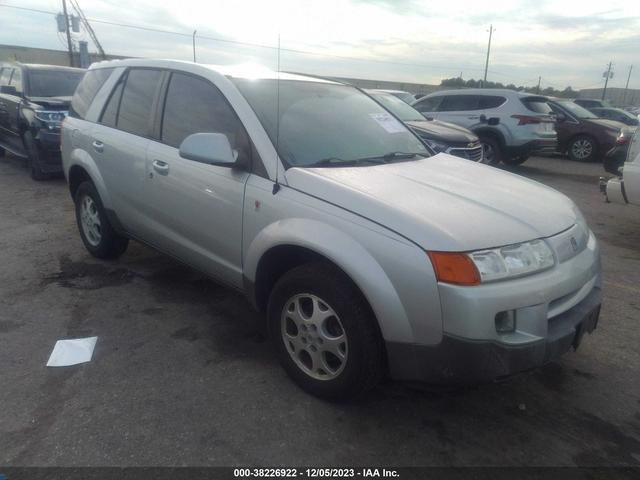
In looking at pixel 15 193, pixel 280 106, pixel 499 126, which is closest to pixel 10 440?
pixel 280 106

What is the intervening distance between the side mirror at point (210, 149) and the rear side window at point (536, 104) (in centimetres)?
950

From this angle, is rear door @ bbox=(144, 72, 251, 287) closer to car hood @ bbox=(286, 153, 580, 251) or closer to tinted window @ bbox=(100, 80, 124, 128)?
car hood @ bbox=(286, 153, 580, 251)

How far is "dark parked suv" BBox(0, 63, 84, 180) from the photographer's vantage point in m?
7.84

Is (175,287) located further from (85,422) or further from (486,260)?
(486,260)

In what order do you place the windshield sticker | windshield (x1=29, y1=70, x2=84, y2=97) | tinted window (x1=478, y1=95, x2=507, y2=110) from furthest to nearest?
1. tinted window (x1=478, y1=95, x2=507, y2=110)
2. windshield (x1=29, y1=70, x2=84, y2=97)
3. the windshield sticker

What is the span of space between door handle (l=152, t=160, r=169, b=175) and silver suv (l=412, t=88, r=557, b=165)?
840 centimetres

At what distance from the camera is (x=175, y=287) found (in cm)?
431

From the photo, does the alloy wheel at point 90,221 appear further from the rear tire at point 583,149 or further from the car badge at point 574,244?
the rear tire at point 583,149

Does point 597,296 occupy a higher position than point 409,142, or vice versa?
point 409,142

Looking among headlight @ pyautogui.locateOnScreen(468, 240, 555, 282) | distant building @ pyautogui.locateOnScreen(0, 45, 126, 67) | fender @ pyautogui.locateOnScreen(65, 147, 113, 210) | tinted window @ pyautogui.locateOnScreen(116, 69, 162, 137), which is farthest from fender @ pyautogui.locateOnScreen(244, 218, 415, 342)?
distant building @ pyautogui.locateOnScreen(0, 45, 126, 67)

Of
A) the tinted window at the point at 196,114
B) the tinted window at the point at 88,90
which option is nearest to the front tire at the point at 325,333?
the tinted window at the point at 196,114

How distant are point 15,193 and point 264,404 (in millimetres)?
6595

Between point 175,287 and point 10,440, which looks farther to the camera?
point 175,287

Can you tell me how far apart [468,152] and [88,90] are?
552 cm
